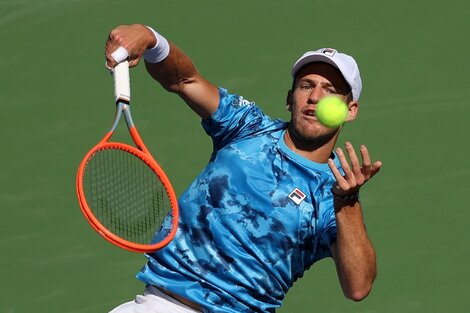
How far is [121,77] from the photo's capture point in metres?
8.73

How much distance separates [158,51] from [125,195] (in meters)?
0.83

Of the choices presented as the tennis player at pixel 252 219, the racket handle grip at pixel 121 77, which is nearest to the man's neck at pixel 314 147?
the tennis player at pixel 252 219

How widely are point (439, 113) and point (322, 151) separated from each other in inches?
130

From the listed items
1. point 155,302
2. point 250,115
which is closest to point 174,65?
point 250,115

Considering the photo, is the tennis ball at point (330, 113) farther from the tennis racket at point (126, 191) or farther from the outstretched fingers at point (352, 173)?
the tennis racket at point (126, 191)

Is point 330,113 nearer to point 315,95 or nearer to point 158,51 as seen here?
point 315,95

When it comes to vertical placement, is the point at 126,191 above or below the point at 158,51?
below

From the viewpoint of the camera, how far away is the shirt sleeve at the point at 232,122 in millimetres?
9516

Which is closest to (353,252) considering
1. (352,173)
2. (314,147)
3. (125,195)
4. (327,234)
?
(327,234)

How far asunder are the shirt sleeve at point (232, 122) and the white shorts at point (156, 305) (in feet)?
3.10

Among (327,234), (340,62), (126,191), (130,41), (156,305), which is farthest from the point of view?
(126,191)

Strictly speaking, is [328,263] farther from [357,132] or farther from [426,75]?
[426,75]

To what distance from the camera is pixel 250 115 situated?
9578 mm

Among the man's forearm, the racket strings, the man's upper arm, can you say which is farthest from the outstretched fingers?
the man's upper arm
